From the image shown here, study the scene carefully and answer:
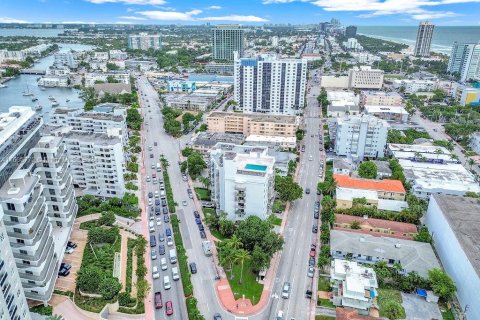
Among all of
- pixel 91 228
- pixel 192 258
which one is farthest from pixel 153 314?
pixel 91 228

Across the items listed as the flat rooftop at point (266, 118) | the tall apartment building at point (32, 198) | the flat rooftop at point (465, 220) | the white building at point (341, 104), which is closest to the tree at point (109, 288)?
the tall apartment building at point (32, 198)

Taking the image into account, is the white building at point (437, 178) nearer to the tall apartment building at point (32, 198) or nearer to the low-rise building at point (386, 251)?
the low-rise building at point (386, 251)

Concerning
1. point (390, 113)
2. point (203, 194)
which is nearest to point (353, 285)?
point (203, 194)

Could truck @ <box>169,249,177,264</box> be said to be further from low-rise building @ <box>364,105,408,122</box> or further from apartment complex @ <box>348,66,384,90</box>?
apartment complex @ <box>348,66,384,90</box>

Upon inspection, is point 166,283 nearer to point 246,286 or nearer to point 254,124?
point 246,286

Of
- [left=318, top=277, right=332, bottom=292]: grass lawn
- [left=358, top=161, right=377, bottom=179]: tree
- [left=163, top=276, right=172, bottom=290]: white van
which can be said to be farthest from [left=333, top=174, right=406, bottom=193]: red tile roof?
[left=163, top=276, right=172, bottom=290]: white van
